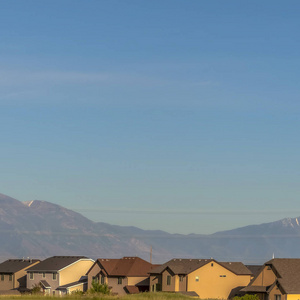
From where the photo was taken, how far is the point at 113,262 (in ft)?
414

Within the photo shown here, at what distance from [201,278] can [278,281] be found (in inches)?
685

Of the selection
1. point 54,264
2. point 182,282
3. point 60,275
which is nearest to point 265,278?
point 182,282

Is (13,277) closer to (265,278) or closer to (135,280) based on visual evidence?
(135,280)

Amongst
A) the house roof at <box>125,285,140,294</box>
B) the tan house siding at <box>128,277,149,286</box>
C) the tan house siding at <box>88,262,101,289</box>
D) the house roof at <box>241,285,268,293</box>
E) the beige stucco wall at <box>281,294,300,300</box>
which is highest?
the tan house siding at <box>88,262,101,289</box>

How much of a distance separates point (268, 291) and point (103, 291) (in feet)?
68.4

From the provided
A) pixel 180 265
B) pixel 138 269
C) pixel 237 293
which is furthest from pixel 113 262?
pixel 237 293

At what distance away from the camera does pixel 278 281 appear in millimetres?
100312

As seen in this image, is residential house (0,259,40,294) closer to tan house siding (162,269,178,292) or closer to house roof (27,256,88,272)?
house roof (27,256,88,272)

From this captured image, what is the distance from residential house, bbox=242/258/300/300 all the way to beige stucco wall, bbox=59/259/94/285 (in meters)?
36.0

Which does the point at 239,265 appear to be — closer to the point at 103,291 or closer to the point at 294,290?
the point at 294,290

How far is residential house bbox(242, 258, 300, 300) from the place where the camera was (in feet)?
325

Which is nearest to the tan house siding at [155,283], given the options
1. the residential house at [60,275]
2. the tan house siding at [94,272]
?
the tan house siding at [94,272]

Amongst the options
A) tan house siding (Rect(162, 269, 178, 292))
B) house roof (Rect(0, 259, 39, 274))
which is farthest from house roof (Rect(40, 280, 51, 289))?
tan house siding (Rect(162, 269, 178, 292))

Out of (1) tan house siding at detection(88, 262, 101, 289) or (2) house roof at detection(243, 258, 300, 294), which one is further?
(1) tan house siding at detection(88, 262, 101, 289)
